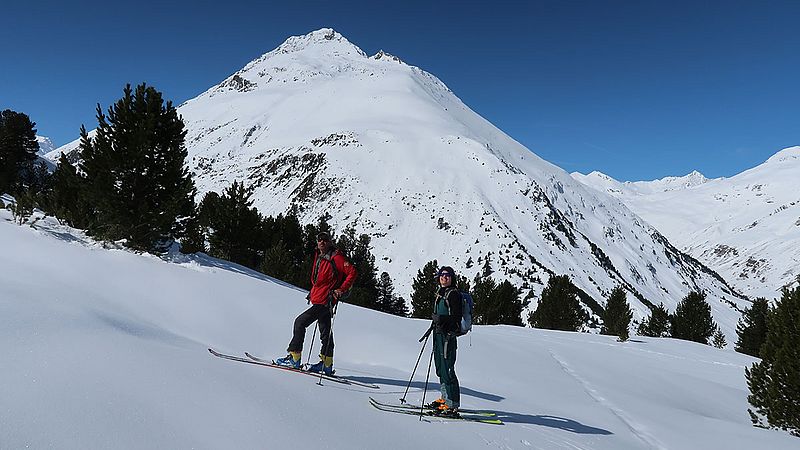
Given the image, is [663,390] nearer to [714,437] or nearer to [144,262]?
[714,437]

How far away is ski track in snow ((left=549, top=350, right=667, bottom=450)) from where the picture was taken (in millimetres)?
7467

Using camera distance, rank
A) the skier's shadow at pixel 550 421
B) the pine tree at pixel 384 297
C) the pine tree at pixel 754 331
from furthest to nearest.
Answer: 1. the pine tree at pixel 384 297
2. the pine tree at pixel 754 331
3. the skier's shadow at pixel 550 421

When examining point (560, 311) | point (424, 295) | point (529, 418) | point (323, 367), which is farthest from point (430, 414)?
point (424, 295)

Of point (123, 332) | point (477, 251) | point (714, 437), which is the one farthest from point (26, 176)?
point (477, 251)

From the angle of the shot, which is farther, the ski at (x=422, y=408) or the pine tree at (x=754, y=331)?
the pine tree at (x=754, y=331)

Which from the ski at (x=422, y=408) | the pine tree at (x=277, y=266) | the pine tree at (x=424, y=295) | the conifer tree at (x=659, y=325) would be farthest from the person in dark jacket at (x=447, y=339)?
the conifer tree at (x=659, y=325)

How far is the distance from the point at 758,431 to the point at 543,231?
3931 inches

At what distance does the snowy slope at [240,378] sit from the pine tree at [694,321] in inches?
887

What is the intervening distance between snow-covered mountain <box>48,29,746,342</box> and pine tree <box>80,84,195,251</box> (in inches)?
2394

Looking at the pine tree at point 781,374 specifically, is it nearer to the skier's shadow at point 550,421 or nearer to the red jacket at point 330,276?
the skier's shadow at point 550,421

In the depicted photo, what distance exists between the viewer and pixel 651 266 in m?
135

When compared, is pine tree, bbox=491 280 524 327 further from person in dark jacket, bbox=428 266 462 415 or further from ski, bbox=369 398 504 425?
person in dark jacket, bbox=428 266 462 415

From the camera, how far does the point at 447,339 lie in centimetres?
676

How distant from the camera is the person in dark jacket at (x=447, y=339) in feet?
21.7
